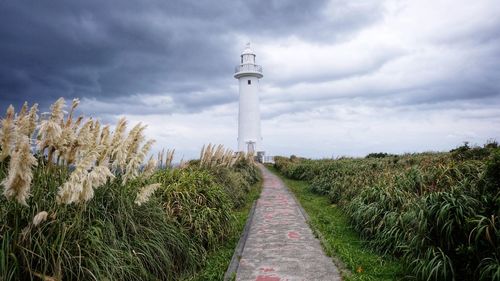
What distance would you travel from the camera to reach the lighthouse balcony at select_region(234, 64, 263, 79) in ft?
130

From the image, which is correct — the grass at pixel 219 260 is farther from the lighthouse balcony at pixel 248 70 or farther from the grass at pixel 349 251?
the lighthouse balcony at pixel 248 70

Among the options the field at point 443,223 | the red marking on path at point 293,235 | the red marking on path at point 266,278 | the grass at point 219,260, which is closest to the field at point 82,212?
the grass at point 219,260

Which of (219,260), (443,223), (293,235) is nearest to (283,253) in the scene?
(219,260)

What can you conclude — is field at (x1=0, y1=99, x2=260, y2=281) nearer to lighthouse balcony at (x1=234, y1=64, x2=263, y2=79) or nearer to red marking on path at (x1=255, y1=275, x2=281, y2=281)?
red marking on path at (x1=255, y1=275, x2=281, y2=281)

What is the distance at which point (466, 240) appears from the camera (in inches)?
198

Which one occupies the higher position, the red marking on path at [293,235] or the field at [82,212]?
the field at [82,212]

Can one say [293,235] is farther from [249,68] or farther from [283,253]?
[249,68]

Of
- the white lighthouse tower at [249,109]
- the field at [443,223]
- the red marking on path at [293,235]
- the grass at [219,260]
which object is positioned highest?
the white lighthouse tower at [249,109]

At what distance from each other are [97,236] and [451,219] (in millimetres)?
4346

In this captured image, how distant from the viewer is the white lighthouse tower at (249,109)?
39.5 meters

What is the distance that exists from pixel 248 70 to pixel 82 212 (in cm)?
3616

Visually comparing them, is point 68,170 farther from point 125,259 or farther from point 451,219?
point 451,219

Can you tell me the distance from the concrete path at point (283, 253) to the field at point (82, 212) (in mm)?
905

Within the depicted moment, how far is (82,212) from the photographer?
4531 mm
